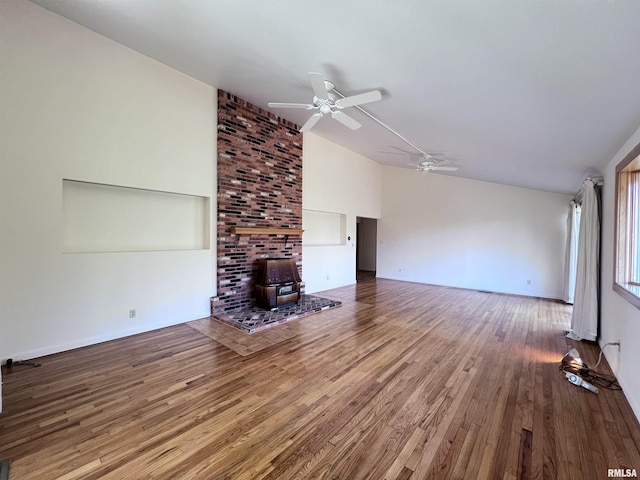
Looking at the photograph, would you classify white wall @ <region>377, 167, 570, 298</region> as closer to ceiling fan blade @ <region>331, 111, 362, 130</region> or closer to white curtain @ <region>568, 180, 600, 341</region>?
white curtain @ <region>568, 180, 600, 341</region>

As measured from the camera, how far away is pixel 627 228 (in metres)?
2.91

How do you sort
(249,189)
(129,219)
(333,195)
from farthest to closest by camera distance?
(333,195)
(249,189)
(129,219)

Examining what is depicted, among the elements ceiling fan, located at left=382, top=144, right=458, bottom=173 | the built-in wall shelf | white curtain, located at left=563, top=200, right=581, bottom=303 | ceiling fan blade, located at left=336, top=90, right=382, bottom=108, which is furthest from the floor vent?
white curtain, located at left=563, top=200, right=581, bottom=303

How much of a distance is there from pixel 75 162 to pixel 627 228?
6.29 meters

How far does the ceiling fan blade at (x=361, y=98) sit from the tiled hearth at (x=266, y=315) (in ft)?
10.5

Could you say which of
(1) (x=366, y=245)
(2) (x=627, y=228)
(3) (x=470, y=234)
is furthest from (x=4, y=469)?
(1) (x=366, y=245)

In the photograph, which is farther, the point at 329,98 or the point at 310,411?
the point at 329,98

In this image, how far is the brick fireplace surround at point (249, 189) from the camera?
4559mm

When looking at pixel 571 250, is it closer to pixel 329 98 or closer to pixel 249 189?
pixel 329 98

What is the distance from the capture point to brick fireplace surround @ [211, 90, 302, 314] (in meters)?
4.56

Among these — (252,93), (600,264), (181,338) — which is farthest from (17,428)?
(600,264)

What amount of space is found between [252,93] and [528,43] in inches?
150

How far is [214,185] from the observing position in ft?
14.7

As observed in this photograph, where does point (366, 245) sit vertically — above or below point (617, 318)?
above
